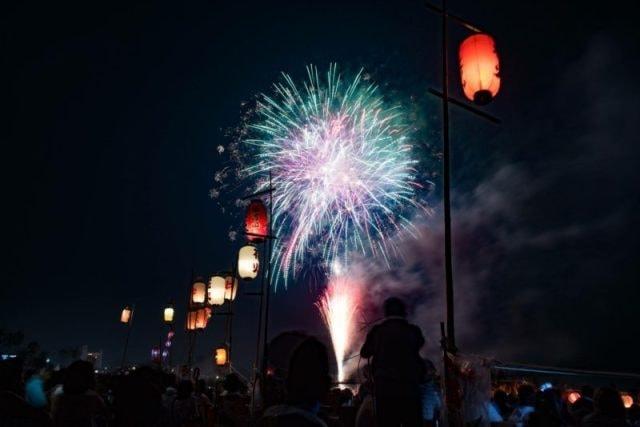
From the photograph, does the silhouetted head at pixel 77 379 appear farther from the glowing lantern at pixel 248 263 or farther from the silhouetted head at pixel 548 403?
the glowing lantern at pixel 248 263

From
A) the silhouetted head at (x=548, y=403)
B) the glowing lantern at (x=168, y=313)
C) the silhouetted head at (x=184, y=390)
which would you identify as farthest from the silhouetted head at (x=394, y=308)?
the glowing lantern at (x=168, y=313)

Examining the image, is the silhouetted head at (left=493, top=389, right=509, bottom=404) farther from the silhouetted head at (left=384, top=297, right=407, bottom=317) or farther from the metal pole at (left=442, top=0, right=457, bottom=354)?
the silhouetted head at (left=384, top=297, right=407, bottom=317)

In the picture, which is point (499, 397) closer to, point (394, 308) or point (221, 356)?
point (394, 308)

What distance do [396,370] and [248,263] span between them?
13411 mm

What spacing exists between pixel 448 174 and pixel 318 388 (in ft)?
20.4

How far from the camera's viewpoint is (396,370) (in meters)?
4.87

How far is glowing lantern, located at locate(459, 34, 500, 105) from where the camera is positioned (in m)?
9.43

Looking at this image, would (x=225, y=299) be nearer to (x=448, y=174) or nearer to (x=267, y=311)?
(x=267, y=311)

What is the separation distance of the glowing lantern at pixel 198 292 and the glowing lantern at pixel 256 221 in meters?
9.69

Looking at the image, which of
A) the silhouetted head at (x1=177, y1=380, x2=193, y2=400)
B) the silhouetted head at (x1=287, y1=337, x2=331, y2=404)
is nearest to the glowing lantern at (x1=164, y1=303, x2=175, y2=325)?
the silhouetted head at (x1=177, y1=380, x2=193, y2=400)

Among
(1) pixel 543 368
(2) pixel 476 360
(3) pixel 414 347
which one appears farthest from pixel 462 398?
(1) pixel 543 368

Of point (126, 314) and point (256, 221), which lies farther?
point (126, 314)

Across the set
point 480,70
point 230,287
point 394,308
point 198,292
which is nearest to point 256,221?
point 230,287

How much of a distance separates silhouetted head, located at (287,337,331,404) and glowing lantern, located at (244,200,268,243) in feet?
42.8
